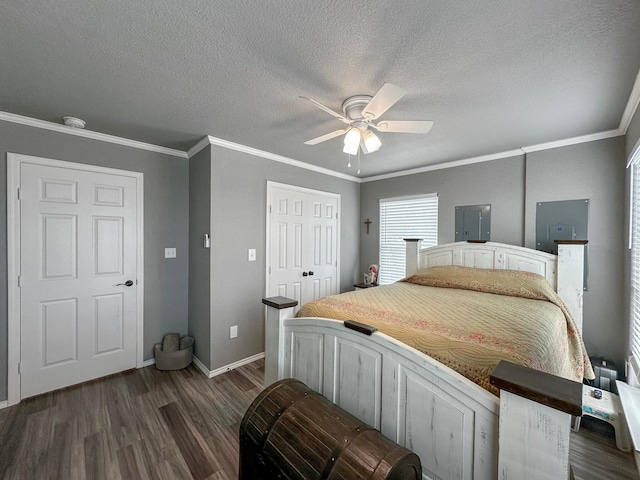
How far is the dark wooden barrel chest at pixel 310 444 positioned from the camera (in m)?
0.99

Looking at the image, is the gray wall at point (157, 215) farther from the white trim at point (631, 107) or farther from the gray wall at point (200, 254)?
the white trim at point (631, 107)

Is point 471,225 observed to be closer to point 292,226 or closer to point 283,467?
point 292,226

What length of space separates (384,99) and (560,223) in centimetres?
248

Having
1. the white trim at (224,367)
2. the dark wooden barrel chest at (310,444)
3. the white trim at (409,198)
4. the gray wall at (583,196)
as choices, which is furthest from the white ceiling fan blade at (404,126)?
the white trim at (224,367)

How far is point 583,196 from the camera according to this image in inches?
103

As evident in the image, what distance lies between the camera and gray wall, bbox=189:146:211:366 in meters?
2.79

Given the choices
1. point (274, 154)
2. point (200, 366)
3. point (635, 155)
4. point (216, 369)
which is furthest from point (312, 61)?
point (200, 366)

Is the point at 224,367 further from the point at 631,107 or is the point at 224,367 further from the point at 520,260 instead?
the point at 631,107

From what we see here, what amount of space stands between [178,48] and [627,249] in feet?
12.0

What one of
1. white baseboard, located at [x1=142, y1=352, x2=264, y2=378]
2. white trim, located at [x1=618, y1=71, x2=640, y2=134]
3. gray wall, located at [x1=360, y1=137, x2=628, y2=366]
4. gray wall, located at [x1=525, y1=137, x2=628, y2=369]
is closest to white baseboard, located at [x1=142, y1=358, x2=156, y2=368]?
white baseboard, located at [x1=142, y1=352, x2=264, y2=378]

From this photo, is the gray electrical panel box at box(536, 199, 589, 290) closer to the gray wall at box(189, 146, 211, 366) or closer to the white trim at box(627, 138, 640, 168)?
the white trim at box(627, 138, 640, 168)

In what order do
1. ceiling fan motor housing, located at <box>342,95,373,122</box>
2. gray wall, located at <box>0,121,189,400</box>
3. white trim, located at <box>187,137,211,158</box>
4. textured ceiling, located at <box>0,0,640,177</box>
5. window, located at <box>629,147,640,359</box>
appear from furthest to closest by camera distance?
white trim, located at <box>187,137,211,158</box>
gray wall, located at <box>0,121,189,400</box>
window, located at <box>629,147,640,359</box>
ceiling fan motor housing, located at <box>342,95,373,122</box>
textured ceiling, located at <box>0,0,640,177</box>

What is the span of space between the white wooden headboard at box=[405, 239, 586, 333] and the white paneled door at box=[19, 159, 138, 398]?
334cm

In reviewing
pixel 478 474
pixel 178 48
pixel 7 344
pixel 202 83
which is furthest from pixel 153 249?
pixel 478 474
